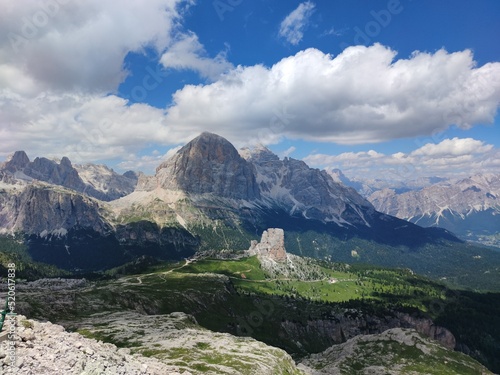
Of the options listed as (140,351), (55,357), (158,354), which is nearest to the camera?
(55,357)

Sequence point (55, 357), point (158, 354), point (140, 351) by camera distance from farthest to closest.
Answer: point (140, 351)
point (158, 354)
point (55, 357)

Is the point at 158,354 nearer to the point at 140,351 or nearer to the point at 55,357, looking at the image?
the point at 140,351

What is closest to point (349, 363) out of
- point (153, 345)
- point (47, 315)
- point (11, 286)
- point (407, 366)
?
point (407, 366)

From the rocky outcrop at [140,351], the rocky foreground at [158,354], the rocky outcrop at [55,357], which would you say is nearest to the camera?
the rocky outcrop at [55,357]

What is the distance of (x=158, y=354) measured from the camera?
113062mm

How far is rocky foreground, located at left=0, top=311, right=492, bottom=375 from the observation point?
145ft

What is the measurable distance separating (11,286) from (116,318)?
166 metres

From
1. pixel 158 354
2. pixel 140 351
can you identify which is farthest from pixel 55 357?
pixel 140 351

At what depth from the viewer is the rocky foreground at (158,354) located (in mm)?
44281

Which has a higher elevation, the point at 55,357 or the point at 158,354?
the point at 55,357

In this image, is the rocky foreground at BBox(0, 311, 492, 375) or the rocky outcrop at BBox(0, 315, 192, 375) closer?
the rocky outcrop at BBox(0, 315, 192, 375)

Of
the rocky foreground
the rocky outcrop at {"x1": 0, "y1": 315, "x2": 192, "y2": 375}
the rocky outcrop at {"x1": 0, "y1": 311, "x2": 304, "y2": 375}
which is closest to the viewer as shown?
the rocky outcrop at {"x1": 0, "y1": 315, "x2": 192, "y2": 375}

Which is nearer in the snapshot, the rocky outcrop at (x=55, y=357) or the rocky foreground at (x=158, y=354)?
the rocky outcrop at (x=55, y=357)

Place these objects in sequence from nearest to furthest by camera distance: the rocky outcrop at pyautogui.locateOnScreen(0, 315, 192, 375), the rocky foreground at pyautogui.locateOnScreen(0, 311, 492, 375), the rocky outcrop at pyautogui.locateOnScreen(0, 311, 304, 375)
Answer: the rocky outcrop at pyautogui.locateOnScreen(0, 315, 192, 375) < the rocky outcrop at pyautogui.locateOnScreen(0, 311, 304, 375) < the rocky foreground at pyautogui.locateOnScreen(0, 311, 492, 375)
